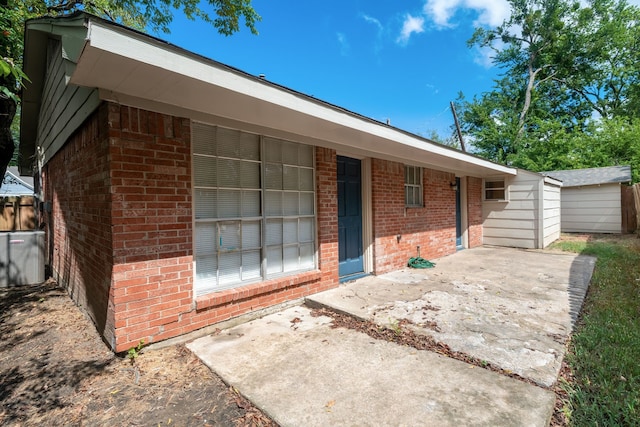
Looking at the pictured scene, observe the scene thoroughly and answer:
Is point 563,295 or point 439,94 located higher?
point 439,94

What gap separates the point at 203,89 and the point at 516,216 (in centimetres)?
953

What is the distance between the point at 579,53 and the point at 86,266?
27743 millimetres

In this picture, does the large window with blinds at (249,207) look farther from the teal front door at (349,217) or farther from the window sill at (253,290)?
the teal front door at (349,217)

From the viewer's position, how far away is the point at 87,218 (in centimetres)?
355

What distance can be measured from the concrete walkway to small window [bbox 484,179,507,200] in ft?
16.3

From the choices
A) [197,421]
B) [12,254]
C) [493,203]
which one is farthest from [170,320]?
[493,203]

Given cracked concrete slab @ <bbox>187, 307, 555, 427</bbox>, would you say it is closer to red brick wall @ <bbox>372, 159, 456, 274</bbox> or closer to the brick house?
the brick house

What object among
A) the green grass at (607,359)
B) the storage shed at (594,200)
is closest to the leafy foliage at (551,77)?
the storage shed at (594,200)

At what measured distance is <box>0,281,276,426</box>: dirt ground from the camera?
2076 millimetres

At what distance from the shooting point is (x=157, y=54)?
81.3 inches

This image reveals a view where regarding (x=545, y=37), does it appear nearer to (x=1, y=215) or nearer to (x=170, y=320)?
(x=170, y=320)

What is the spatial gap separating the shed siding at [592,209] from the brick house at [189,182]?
38.4 ft

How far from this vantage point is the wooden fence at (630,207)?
39.2 feet

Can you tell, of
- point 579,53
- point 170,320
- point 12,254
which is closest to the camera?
point 170,320
